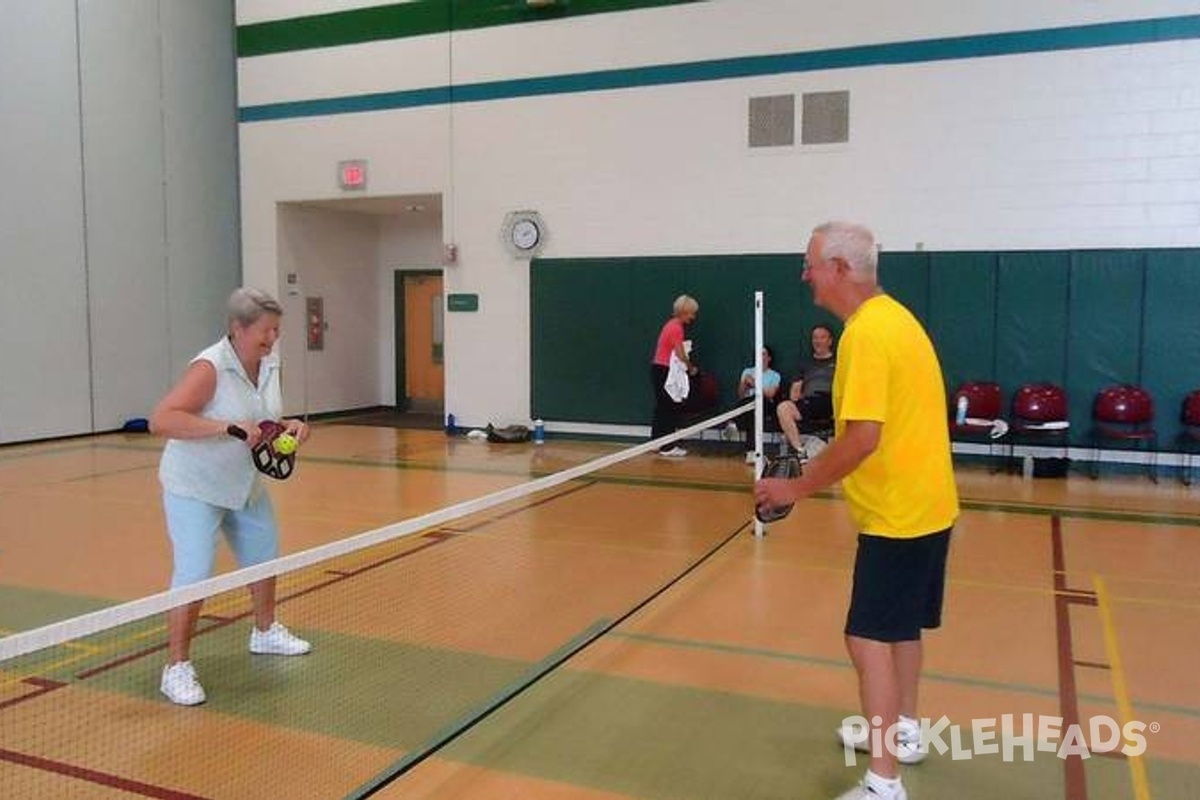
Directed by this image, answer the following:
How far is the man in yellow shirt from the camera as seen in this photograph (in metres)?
3.10

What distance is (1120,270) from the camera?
11078mm

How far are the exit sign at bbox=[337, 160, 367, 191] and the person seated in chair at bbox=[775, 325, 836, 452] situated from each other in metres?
7.99

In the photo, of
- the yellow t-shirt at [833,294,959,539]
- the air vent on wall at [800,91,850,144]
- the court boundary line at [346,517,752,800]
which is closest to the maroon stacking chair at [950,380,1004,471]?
the air vent on wall at [800,91,850,144]

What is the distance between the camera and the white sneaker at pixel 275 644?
500cm

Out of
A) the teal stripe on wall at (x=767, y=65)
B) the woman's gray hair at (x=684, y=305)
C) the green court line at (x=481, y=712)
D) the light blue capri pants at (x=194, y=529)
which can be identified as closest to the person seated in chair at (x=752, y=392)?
the woman's gray hair at (x=684, y=305)

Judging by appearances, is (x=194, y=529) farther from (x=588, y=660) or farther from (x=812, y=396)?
(x=812, y=396)

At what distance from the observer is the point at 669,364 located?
1211 cm

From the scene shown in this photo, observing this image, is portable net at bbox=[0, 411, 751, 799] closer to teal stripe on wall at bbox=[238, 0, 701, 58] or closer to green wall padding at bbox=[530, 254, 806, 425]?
green wall padding at bbox=[530, 254, 806, 425]

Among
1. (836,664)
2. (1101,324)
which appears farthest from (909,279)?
(836,664)

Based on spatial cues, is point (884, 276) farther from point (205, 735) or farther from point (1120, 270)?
point (205, 735)

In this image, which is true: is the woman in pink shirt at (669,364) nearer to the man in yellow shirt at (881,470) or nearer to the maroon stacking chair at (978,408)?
the maroon stacking chair at (978,408)

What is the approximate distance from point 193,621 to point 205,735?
69 cm

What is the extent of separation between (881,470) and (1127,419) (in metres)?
9.02

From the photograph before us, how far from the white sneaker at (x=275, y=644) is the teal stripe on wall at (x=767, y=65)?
10082 millimetres
